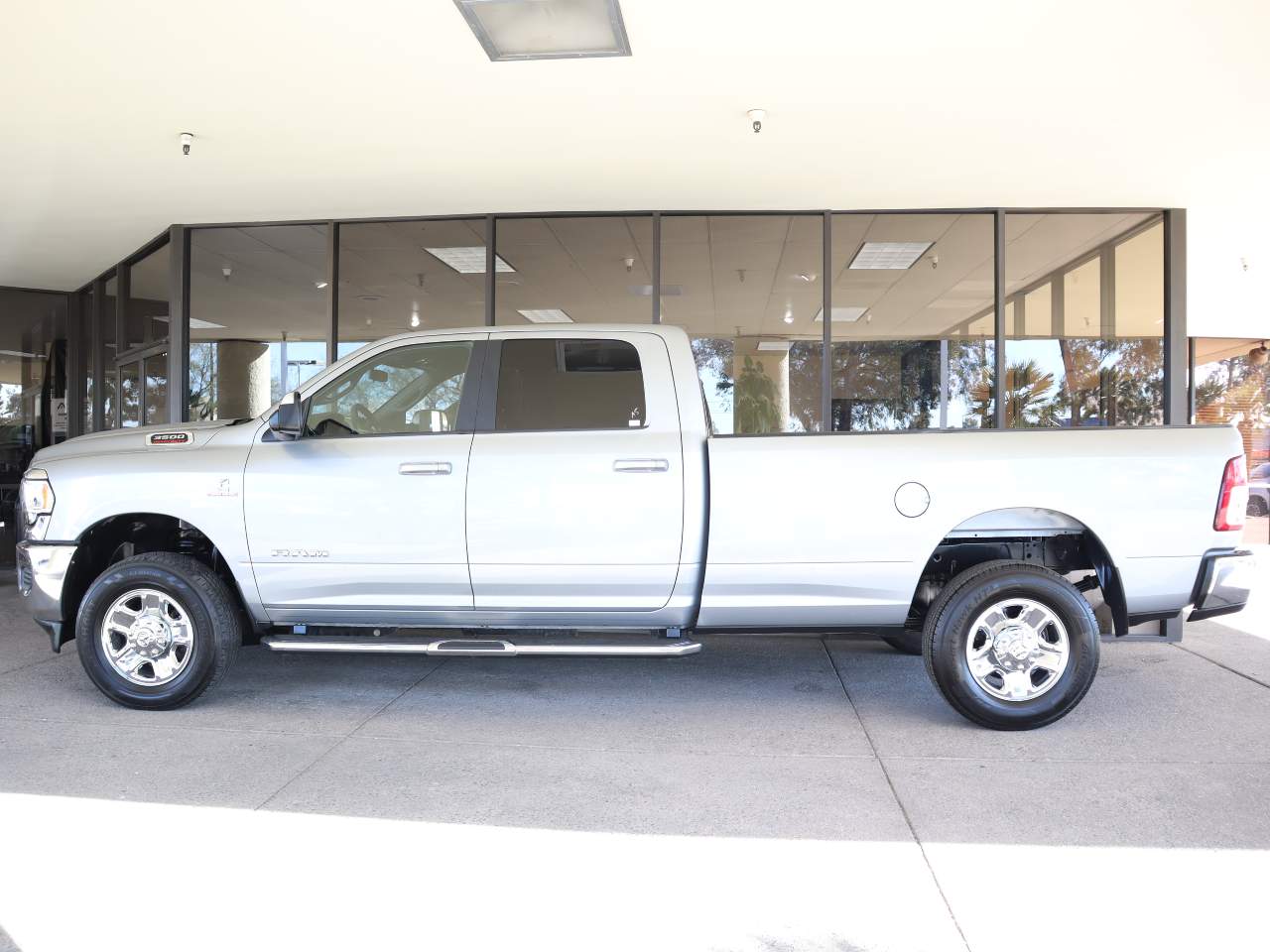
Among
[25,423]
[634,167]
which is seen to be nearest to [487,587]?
[634,167]

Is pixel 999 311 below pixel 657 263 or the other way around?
below

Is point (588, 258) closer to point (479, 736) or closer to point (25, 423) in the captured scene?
point (479, 736)

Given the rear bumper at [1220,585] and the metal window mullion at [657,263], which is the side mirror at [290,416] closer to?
the rear bumper at [1220,585]

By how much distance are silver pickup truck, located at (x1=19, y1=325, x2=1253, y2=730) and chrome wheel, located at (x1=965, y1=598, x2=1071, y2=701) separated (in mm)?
11

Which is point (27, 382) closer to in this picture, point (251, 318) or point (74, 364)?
point (74, 364)

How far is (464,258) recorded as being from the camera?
9836 mm

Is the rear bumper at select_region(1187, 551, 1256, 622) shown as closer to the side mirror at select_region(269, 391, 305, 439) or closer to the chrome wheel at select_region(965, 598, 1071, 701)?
the chrome wheel at select_region(965, 598, 1071, 701)

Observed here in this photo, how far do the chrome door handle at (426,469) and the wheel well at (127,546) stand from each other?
1143 mm

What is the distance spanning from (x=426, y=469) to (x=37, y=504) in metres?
2.14

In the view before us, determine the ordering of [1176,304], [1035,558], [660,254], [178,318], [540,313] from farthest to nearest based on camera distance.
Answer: [540,313] → [178,318] → [660,254] → [1176,304] → [1035,558]

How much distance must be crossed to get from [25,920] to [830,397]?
25.5 ft

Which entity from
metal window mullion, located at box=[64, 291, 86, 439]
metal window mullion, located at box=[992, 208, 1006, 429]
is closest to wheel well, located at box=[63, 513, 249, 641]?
metal window mullion, located at box=[992, 208, 1006, 429]

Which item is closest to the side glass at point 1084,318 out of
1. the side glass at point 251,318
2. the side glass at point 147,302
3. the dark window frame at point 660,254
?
the dark window frame at point 660,254

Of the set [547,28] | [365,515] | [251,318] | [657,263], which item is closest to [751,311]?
[657,263]
